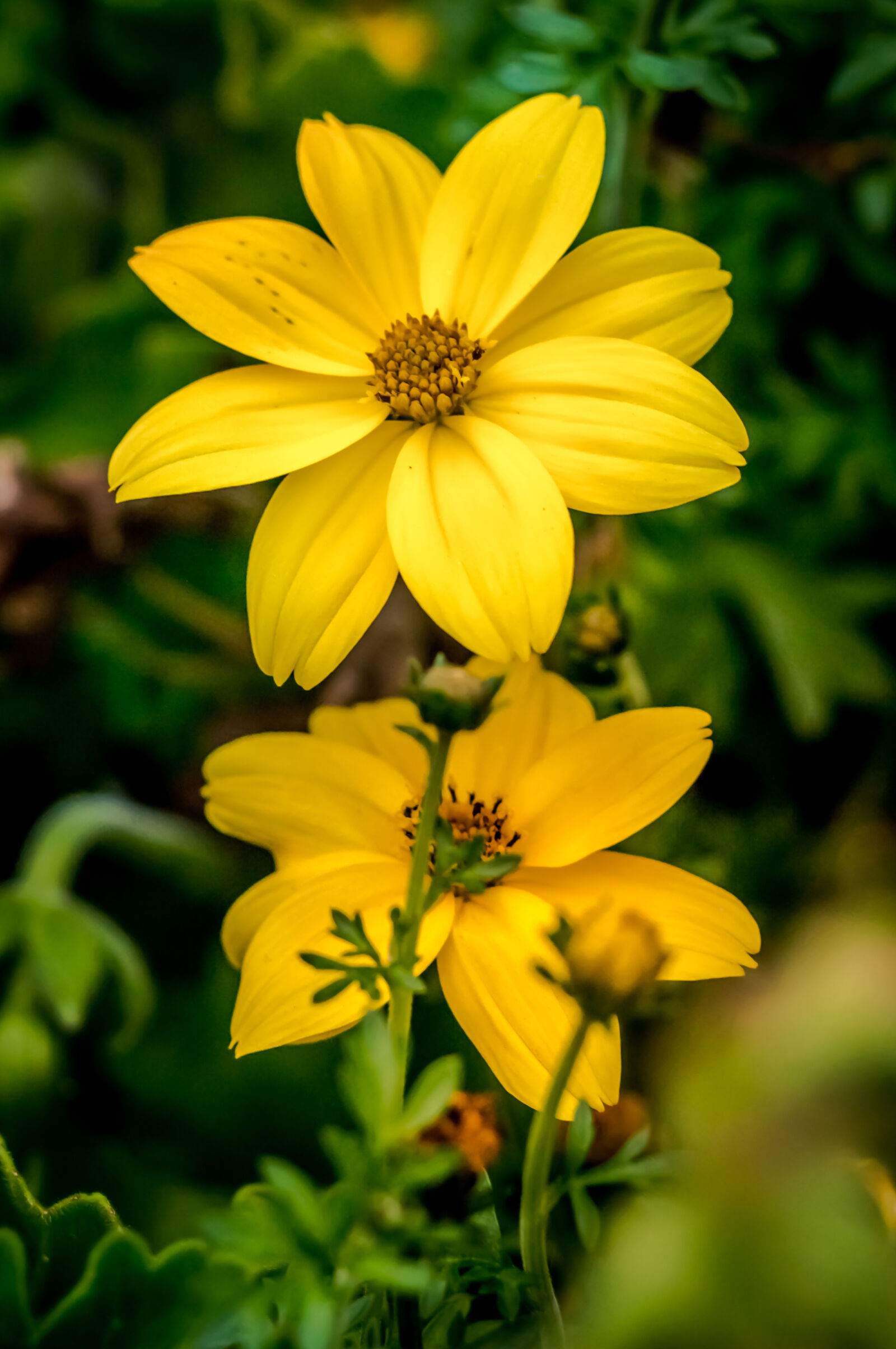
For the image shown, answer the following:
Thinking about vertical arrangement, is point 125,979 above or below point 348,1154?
below

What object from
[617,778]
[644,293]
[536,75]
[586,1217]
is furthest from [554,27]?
[586,1217]

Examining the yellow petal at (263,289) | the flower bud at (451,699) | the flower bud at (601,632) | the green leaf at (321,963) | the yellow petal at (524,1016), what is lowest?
the yellow petal at (524,1016)

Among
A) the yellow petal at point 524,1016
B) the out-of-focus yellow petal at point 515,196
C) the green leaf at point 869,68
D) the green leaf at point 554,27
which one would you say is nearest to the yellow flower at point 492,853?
the yellow petal at point 524,1016

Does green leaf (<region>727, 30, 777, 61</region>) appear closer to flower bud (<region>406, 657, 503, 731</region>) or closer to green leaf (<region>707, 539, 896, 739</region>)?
flower bud (<region>406, 657, 503, 731</region>)

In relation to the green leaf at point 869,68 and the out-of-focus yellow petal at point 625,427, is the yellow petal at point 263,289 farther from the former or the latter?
the green leaf at point 869,68

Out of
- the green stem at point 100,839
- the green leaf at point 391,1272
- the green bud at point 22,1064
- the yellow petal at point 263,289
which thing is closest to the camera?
the green leaf at point 391,1272

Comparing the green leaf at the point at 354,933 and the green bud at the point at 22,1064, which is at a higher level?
the green leaf at the point at 354,933

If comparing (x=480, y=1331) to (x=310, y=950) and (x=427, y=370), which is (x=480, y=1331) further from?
(x=427, y=370)
